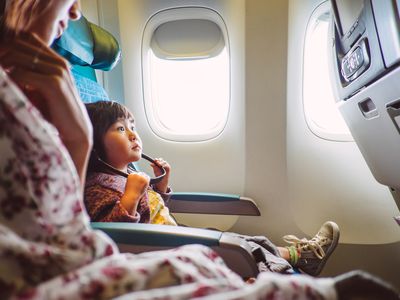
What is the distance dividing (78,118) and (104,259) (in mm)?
203

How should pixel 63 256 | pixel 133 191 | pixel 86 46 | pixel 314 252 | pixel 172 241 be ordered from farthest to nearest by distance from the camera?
pixel 314 252, pixel 86 46, pixel 133 191, pixel 172 241, pixel 63 256

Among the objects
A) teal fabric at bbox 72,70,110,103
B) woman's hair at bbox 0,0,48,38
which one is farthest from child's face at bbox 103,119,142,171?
woman's hair at bbox 0,0,48,38

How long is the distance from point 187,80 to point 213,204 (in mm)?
753

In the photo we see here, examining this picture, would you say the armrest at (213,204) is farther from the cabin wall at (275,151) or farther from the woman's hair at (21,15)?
the woman's hair at (21,15)

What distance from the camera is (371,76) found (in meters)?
0.92

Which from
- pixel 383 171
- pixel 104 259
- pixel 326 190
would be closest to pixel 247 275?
pixel 104 259

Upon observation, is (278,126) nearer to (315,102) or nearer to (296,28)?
(315,102)

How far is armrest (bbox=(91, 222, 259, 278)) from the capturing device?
749 mm

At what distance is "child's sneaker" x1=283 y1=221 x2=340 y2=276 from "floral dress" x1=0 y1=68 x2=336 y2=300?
114 centimetres

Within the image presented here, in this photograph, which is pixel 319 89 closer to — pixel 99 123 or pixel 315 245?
pixel 315 245

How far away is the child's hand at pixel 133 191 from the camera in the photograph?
35.5 inches

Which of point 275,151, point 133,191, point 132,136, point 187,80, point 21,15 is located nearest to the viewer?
point 21,15

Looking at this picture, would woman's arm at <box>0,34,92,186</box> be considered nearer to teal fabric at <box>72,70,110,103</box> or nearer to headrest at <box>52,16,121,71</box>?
headrest at <box>52,16,121,71</box>

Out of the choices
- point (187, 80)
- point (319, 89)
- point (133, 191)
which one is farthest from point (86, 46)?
point (319, 89)
